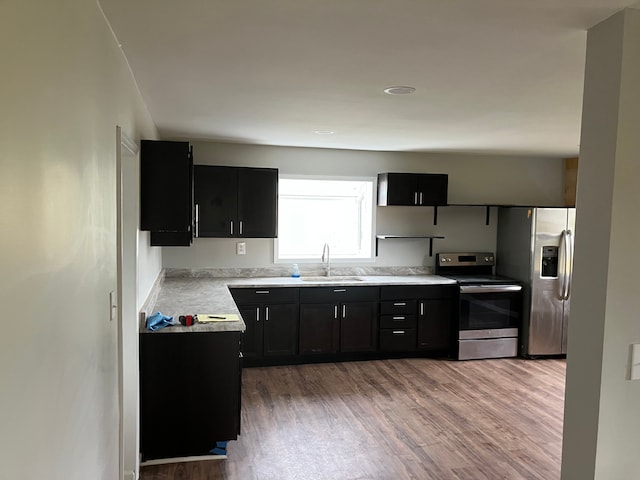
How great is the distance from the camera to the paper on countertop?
323 centimetres

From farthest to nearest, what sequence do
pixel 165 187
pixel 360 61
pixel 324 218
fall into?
pixel 324 218
pixel 165 187
pixel 360 61

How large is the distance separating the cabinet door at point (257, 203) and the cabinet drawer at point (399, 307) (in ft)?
4.63

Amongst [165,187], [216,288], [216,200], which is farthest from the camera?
[216,200]

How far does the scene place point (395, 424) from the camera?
374 cm

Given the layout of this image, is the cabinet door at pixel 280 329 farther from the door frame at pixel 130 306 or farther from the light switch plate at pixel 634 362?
the light switch plate at pixel 634 362

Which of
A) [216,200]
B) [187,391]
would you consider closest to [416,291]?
[216,200]

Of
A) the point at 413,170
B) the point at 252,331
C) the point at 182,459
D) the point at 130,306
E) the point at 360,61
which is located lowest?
the point at 182,459

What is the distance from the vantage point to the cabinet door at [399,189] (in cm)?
556

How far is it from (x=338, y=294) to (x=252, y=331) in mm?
961

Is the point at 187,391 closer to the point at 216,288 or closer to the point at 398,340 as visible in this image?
the point at 216,288

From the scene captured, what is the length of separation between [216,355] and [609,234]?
231 centimetres

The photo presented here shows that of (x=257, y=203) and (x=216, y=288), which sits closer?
(x=216, y=288)

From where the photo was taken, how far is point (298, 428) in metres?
3.65

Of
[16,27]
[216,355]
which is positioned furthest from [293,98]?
[16,27]
